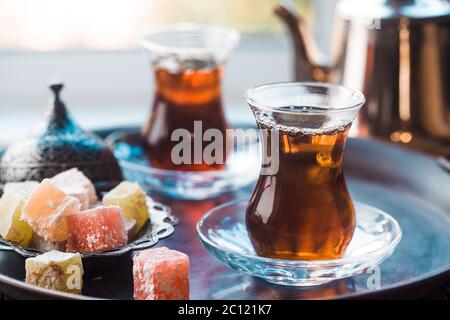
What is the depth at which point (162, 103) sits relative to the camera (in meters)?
1.10

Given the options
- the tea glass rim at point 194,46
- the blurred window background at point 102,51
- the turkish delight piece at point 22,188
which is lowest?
the blurred window background at point 102,51

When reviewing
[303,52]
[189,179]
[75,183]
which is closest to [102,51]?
[303,52]

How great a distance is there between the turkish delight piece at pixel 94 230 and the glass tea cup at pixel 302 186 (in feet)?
0.43

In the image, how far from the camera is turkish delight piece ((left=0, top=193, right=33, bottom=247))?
2.71 ft

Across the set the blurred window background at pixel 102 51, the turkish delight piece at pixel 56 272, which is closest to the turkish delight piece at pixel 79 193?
the turkish delight piece at pixel 56 272

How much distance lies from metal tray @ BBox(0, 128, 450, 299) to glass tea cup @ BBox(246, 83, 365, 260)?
0.13ft

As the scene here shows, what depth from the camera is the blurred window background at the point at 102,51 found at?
1860mm

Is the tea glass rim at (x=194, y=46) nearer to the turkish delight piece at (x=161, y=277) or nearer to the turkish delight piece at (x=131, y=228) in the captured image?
the turkish delight piece at (x=131, y=228)

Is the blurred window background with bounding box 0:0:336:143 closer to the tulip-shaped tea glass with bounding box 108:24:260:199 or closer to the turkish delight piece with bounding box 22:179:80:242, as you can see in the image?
the tulip-shaped tea glass with bounding box 108:24:260:199

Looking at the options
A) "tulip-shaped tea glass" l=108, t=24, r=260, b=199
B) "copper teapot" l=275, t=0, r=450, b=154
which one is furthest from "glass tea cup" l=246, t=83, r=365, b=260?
"copper teapot" l=275, t=0, r=450, b=154

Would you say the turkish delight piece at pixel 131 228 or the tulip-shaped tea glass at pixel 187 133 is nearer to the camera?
the turkish delight piece at pixel 131 228

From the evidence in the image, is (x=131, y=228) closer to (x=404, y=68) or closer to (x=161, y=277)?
(x=161, y=277)

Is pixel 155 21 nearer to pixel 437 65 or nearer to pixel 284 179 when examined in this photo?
pixel 437 65
